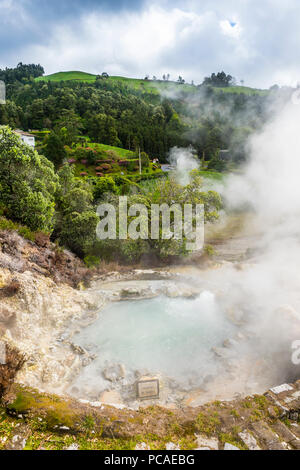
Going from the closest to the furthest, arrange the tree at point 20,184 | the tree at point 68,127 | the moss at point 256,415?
1. the moss at point 256,415
2. the tree at point 20,184
3. the tree at point 68,127

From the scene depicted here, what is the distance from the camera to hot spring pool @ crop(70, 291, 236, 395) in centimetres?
774

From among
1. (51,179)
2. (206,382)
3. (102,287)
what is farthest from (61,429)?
(51,179)

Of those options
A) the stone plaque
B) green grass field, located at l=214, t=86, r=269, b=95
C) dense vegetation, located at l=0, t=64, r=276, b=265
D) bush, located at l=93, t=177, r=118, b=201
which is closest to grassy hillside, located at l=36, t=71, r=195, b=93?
dense vegetation, located at l=0, t=64, r=276, b=265

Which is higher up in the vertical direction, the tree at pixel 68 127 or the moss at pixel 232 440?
the tree at pixel 68 127

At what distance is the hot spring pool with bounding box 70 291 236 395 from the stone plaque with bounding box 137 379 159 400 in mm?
675

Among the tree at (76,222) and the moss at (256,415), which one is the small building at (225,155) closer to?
the tree at (76,222)

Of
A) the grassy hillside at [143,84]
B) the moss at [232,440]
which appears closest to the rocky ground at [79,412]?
the moss at [232,440]

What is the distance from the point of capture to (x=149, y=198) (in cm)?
1730

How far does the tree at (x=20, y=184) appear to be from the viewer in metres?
11.9

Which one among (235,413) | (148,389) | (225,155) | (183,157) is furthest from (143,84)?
(235,413)

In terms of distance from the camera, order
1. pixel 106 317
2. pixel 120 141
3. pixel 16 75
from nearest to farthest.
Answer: pixel 106 317, pixel 120 141, pixel 16 75

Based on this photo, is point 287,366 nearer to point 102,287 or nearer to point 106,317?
point 106,317

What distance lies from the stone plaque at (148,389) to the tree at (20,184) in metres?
8.79
